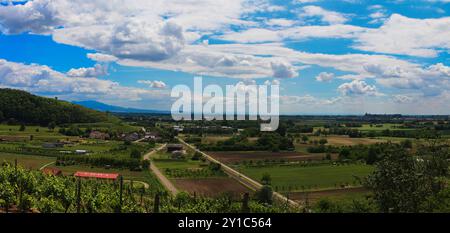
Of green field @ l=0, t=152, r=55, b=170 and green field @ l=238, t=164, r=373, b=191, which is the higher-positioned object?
green field @ l=0, t=152, r=55, b=170

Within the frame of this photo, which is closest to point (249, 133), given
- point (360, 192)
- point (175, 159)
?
point (175, 159)

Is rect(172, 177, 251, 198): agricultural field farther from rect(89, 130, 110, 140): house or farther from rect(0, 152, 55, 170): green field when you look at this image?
rect(89, 130, 110, 140): house

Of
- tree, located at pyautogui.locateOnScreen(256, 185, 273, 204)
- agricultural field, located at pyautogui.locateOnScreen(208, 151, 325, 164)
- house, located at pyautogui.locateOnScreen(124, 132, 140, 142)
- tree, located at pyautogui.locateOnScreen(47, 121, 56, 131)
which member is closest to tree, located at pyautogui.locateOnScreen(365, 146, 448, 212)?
tree, located at pyautogui.locateOnScreen(256, 185, 273, 204)

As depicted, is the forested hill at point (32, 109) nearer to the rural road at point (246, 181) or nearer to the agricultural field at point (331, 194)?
the rural road at point (246, 181)

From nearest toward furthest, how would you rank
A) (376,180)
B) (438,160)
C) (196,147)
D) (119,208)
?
(376,180) < (119,208) < (438,160) < (196,147)

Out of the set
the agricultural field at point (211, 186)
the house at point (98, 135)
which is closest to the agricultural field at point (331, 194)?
the agricultural field at point (211, 186)

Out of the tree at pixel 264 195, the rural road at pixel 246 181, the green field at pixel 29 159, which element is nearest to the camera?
the tree at pixel 264 195
